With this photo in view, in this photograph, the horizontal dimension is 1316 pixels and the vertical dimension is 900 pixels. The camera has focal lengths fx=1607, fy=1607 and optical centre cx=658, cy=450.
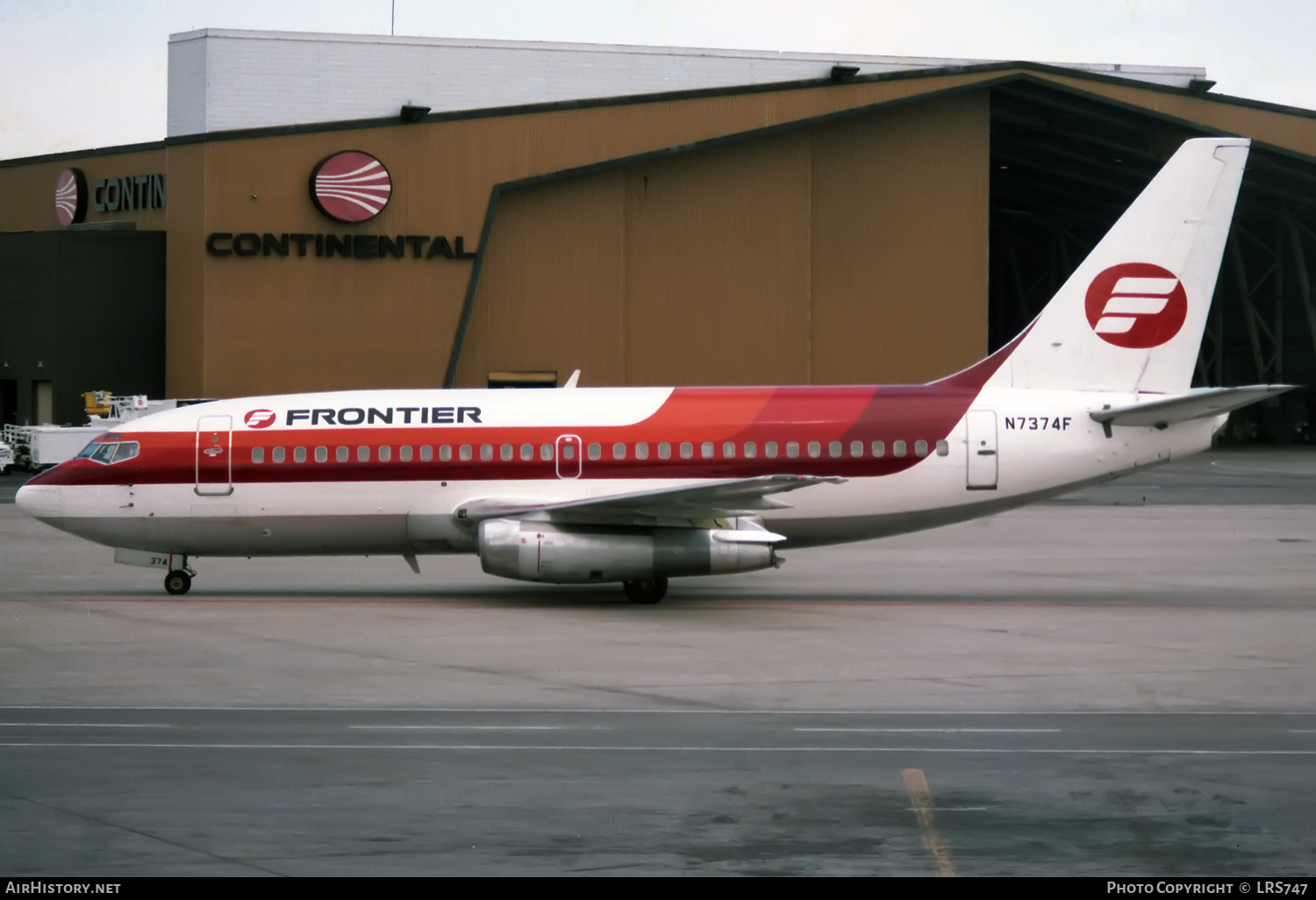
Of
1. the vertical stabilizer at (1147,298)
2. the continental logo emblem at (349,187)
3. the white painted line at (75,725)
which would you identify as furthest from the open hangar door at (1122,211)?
the white painted line at (75,725)

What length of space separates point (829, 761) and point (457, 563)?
1923 cm

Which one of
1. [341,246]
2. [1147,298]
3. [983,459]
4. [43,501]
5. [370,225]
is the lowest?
[43,501]

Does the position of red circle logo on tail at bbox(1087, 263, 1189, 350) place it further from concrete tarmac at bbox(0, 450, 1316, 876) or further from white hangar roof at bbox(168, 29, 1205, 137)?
white hangar roof at bbox(168, 29, 1205, 137)

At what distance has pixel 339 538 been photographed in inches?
980

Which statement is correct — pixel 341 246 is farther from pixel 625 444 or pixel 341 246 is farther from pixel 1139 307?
pixel 1139 307

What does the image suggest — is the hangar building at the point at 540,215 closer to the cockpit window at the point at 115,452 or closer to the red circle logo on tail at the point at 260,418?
the cockpit window at the point at 115,452

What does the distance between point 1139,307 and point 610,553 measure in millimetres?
A: 9505

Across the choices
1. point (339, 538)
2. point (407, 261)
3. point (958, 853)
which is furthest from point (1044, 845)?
point (407, 261)

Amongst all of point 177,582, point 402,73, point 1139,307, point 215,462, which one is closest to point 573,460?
point 215,462

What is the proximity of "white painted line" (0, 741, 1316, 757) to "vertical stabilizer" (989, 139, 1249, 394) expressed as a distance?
12.7 meters

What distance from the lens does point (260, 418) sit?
25.2 meters

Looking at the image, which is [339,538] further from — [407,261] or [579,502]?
[407,261]

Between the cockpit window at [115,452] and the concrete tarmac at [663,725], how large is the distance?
2.17 m

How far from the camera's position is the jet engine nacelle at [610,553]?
76.2ft
